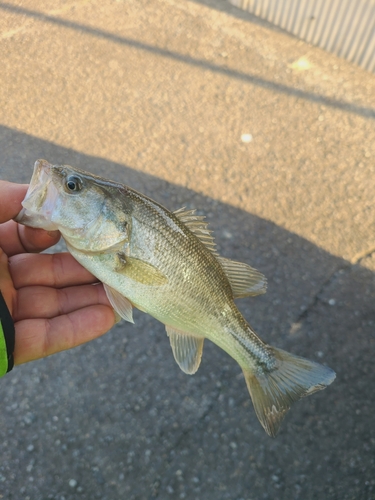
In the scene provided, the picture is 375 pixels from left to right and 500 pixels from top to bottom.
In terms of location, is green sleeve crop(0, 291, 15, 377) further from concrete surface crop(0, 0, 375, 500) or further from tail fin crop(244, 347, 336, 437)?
tail fin crop(244, 347, 336, 437)

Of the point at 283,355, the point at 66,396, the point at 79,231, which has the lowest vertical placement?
the point at 66,396

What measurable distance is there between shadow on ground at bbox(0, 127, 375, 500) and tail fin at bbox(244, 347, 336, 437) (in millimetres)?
690

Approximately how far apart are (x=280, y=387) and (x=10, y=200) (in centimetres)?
141

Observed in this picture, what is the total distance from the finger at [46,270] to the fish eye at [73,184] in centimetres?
48

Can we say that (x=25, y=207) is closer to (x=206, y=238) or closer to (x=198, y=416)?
(x=206, y=238)

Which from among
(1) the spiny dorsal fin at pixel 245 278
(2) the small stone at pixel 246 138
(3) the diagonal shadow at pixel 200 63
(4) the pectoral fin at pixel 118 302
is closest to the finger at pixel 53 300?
A: (4) the pectoral fin at pixel 118 302

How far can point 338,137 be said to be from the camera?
14.5 feet

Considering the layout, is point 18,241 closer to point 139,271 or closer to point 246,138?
point 139,271

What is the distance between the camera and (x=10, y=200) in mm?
2016

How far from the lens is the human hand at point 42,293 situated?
209 cm

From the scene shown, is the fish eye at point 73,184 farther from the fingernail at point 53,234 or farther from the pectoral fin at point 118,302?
the pectoral fin at point 118,302

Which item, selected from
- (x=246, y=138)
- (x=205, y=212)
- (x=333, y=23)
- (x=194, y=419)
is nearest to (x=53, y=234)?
(x=194, y=419)

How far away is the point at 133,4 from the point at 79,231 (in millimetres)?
4684

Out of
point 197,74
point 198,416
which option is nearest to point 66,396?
point 198,416
